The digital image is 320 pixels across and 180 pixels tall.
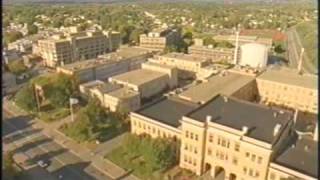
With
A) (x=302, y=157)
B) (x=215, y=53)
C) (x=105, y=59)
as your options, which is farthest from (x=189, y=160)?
(x=215, y=53)

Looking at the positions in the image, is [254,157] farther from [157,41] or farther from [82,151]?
[157,41]

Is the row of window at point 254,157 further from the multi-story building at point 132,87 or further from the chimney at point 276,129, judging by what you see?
the multi-story building at point 132,87

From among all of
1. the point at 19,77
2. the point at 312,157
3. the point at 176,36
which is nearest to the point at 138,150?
the point at 312,157

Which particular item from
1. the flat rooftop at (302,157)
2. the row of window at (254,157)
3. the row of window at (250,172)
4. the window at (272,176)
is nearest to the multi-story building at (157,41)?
the flat rooftop at (302,157)

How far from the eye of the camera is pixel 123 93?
20875 mm

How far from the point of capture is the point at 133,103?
68.0 ft

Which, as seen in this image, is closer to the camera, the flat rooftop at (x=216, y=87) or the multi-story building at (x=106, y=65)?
the flat rooftop at (x=216, y=87)

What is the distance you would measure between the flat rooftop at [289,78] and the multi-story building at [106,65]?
1205 centimetres

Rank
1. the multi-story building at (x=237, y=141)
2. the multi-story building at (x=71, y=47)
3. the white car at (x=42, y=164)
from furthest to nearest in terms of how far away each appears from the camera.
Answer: the multi-story building at (x=71, y=47), the white car at (x=42, y=164), the multi-story building at (x=237, y=141)

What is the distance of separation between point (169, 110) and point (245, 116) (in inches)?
164

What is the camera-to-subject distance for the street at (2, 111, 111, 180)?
15.0m

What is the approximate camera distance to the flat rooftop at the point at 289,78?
863 inches

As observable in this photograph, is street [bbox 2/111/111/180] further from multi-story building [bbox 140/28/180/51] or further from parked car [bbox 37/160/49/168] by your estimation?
multi-story building [bbox 140/28/180/51]

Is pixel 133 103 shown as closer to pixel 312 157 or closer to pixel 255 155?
pixel 255 155
